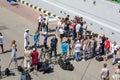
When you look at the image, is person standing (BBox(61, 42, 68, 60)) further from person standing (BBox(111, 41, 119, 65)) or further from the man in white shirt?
person standing (BBox(111, 41, 119, 65))

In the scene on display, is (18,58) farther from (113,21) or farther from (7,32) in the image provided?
(113,21)

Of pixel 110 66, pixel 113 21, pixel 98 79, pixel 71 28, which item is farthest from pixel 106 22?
pixel 98 79

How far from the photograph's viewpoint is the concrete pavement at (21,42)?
2098 centimetres

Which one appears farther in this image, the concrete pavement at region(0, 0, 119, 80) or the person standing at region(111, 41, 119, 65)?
the person standing at region(111, 41, 119, 65)

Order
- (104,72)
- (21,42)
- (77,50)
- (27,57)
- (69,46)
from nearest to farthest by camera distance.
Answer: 1. (104,72)
2. (27,57)
3. (77,50)
4. (69,46)
5. (21,42)

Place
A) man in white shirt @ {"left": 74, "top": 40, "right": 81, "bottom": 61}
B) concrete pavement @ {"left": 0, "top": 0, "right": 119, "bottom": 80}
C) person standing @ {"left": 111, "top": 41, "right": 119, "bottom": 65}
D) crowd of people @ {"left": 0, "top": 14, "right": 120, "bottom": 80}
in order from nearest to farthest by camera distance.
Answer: concrete pavement @ {"left": 0, "top": 0, "right": 119, "bottom": 80} → crowd of people @ {"left": 0, "top": 14, "right": 120, "bottom": 80} → man in white shirt @ {"left": 74, "top": 40, "right": 81, "bottom": 61} → person standing @ {"left": 111, "top": 41, "right": 119, "bottom": 65}

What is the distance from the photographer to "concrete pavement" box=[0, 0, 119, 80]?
68.8 feet

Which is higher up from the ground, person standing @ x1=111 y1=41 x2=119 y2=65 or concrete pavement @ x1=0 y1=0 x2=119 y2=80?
person standing @ x1=111 y1=41 x2=119 y2=65

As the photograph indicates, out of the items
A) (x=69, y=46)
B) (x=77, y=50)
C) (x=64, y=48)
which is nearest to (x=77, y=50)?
(x=77, y=50)

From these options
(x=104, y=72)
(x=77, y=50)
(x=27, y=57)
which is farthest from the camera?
(x=77, y=50)

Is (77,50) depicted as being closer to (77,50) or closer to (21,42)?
(77,50)

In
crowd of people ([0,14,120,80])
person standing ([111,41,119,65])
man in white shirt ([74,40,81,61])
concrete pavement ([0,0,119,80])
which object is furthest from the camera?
person standing ([111,41,119,65])

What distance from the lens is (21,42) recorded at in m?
25.8

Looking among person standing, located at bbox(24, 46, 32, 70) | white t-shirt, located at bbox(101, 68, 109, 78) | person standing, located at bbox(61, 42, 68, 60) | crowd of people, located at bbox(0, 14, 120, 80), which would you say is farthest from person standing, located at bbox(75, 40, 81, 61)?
white t-shirt, located at bbox(101, 68, 109, 78)
